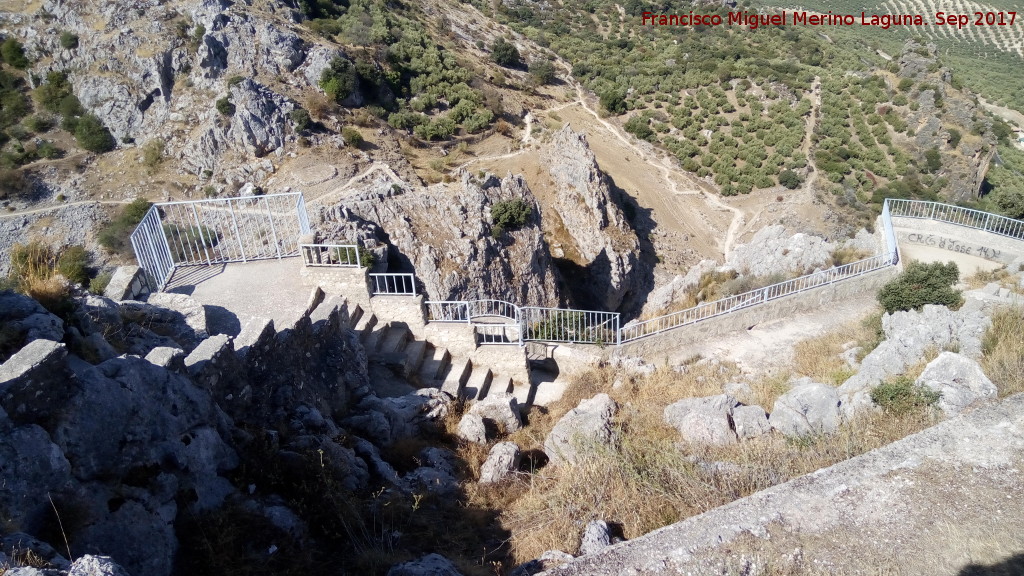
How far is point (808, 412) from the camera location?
26.9ft

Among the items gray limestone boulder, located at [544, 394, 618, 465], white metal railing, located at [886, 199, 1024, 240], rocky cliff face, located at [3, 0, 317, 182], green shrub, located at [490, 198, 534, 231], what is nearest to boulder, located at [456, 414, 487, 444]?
gray limestone boulder, located at [544, 394, 618, 465]

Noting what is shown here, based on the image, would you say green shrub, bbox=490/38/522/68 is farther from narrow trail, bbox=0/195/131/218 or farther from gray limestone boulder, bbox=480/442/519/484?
gray limestone boulder, bbox=480/442/519/484

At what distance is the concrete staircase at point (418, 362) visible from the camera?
10969 mm

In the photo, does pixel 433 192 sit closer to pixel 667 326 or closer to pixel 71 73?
pixel 667 326

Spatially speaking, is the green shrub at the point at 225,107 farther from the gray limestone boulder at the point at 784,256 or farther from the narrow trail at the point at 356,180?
the gray limestone boulder at the point at 784,256

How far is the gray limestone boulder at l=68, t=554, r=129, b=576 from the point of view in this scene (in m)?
3.39

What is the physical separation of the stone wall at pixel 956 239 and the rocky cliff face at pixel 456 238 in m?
11.3

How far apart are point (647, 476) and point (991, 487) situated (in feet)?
10.8

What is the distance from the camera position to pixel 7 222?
88.6 ft

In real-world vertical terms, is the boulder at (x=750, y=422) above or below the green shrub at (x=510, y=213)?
above

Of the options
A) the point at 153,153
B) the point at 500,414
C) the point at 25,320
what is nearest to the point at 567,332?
the point at 500,414

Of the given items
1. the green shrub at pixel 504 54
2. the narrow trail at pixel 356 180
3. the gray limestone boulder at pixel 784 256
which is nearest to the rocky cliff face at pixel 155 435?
the gray limestone boulder at pixel 784 256

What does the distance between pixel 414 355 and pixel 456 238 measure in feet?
22.3

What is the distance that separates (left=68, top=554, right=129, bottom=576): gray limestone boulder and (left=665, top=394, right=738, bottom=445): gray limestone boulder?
278 inches
